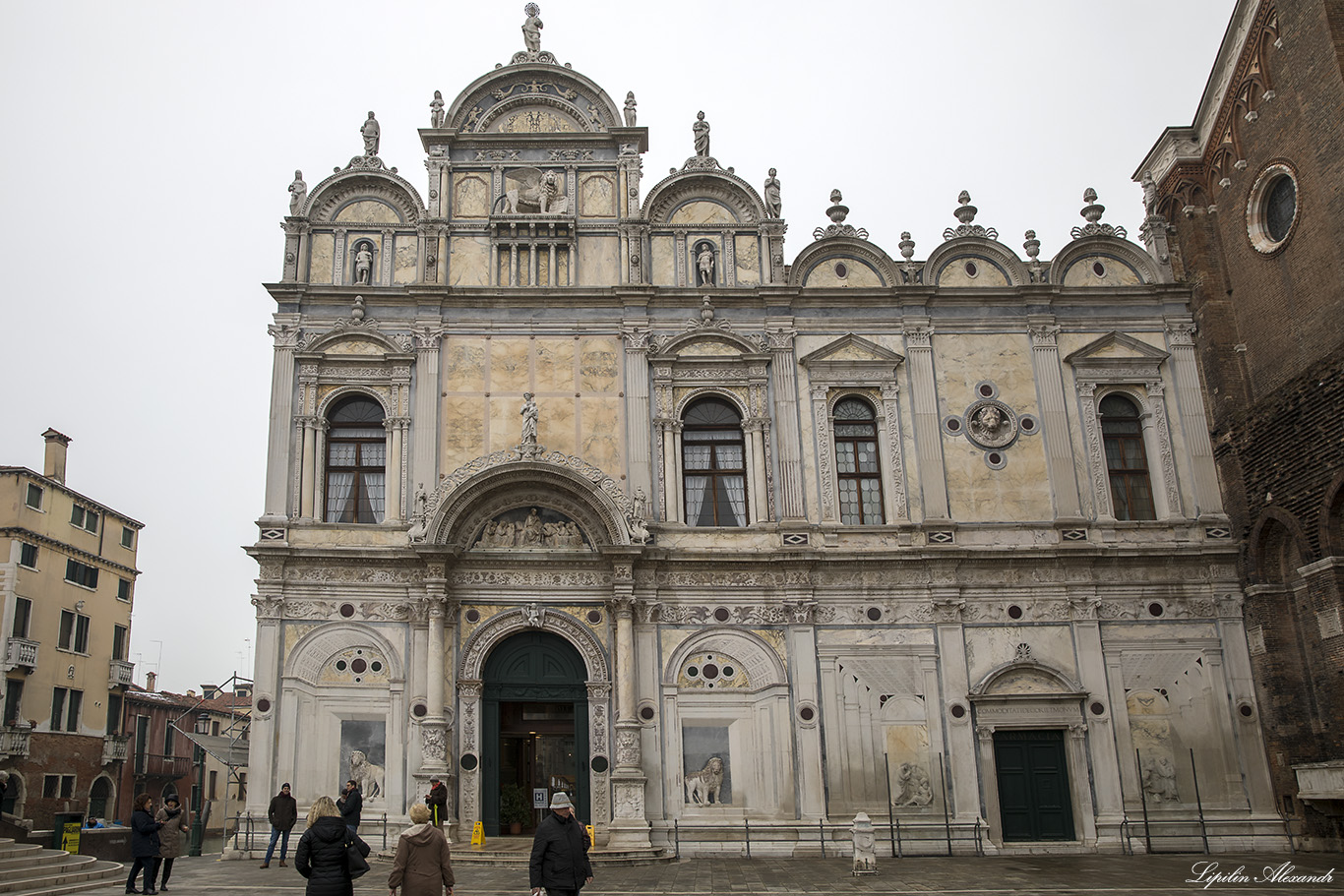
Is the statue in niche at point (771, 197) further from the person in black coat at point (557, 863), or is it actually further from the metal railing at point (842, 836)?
the person in black coat at point (557, 863)

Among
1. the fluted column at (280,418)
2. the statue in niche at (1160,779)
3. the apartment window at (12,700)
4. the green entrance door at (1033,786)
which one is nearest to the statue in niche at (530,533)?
the fluted column at (280,418)

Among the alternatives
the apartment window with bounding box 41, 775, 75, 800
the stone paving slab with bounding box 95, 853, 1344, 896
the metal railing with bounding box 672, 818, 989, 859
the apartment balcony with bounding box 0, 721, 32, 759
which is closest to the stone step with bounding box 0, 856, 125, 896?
the stone paving slab with bounding box 95, 853, 1344, 896

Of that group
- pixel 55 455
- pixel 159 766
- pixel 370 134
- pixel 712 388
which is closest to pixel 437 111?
pixel 370 134

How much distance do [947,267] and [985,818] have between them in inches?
444

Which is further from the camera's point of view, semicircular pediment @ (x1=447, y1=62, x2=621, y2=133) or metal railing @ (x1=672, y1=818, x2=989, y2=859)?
semicircular pediment @ (x1=447, y1=62, x2=621, y2=133)

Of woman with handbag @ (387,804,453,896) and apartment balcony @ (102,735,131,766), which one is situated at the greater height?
apartment balcony @ (102,735,131,766)

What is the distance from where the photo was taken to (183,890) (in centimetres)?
1441

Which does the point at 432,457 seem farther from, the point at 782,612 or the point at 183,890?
the point at 183,890

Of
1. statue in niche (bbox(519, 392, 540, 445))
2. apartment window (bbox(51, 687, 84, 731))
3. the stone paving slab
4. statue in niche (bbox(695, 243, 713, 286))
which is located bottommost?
the stone paving slab

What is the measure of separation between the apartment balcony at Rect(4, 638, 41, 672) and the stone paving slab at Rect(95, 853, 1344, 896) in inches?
755

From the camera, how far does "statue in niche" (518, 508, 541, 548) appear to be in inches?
819

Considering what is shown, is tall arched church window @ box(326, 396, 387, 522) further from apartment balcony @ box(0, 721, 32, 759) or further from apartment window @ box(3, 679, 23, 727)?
apartment window @ box(3, 679, 23, 727)

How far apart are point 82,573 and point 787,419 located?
1171 inches

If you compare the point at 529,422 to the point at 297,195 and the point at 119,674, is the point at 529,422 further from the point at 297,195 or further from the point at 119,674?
the point at 119,674
